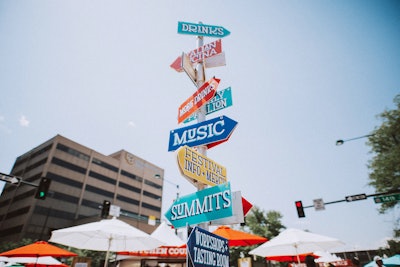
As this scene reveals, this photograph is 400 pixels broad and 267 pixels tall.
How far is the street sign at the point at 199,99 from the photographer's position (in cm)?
341

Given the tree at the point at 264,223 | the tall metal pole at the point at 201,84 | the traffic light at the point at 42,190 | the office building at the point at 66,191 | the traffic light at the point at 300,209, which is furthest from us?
the office building at the point at 66,191

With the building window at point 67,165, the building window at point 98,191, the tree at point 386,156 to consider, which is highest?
the building window at point 67,165

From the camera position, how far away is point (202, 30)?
4.69 meters

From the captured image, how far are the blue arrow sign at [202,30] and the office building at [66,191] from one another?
1527 inches

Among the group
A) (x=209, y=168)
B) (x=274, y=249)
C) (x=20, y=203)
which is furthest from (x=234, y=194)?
(x=20, y=203)

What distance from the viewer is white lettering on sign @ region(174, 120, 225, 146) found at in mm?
3097

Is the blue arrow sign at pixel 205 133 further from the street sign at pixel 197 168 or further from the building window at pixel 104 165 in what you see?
the building window at pixel 104 165

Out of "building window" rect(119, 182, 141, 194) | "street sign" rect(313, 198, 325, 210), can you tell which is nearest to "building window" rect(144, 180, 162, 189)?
"building window" rect(119, 182, 141, 194)

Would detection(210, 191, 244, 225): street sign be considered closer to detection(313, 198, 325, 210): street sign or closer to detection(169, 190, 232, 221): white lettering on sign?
detection(169, 190, 232, 221): white lettering on sign

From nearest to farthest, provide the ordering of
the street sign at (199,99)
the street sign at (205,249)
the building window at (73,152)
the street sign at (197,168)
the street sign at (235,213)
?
1. the street sign at (205,249)
2. the street sign at (235,213)
3. the street sign at (197,168)
4. the street sign at (199,99)
5. the building window at (73,152)

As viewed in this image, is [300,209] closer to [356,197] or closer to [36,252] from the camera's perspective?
[356,197]

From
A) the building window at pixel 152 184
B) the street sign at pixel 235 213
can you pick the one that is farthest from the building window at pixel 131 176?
the street sign at pixel 235 213

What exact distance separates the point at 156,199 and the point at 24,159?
35.6 m

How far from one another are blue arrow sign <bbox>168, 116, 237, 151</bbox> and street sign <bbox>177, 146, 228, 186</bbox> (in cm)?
33
